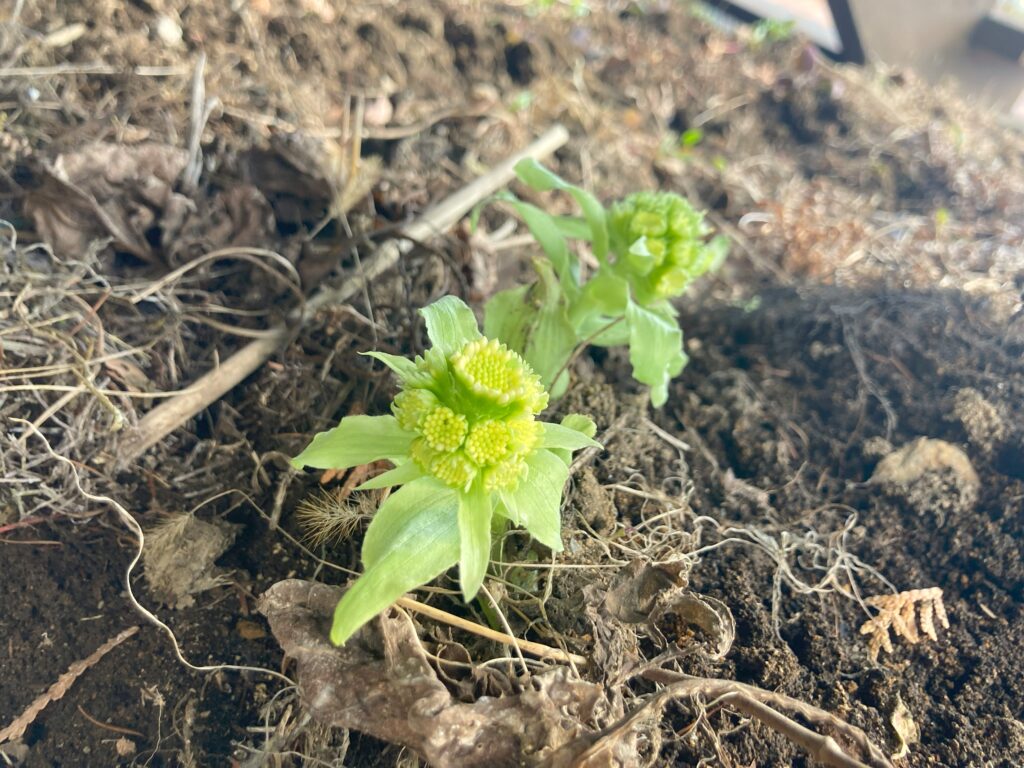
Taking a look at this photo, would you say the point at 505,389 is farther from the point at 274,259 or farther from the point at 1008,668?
the point at 1008,668

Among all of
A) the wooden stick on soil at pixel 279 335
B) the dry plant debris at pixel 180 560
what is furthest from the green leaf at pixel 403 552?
the wooden stick on soil at pixel 279 335

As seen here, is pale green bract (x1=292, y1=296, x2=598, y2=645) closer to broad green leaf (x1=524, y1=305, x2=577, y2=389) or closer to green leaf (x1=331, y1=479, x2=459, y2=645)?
green leaf (x1=331, y1=479, x2=459, y2=645)

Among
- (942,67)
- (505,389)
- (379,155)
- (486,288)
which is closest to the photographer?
(505,389)

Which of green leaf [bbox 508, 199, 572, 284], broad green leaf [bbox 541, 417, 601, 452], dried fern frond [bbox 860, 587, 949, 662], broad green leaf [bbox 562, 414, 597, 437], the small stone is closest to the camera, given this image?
broad green leaf [bbox 541, 417, 601, 452]

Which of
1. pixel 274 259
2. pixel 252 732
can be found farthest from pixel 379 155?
pixel 252 732

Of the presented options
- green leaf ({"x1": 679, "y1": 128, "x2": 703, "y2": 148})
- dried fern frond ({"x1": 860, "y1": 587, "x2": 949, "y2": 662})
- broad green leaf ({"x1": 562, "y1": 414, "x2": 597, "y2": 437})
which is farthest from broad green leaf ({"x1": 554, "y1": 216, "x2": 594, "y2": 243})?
green leaf ({"x1": 679, "y1": 128, "x2": 703, "y2": 148})

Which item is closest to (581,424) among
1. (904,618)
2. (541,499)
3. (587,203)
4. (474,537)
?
(541,499)
